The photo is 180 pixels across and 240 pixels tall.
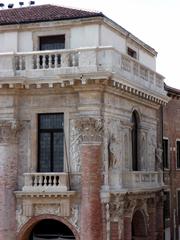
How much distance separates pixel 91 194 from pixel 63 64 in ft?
18.8

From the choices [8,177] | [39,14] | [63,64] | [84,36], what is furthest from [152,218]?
[39,14]

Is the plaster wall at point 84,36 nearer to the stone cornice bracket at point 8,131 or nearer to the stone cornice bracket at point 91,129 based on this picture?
the stone cornice bracket at point 91,129

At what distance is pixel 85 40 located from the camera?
90.2 feet

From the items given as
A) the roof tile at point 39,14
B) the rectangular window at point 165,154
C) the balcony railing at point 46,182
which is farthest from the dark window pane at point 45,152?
the rectangular window at point 165,154

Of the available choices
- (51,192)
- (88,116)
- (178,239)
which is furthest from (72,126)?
(178,239)

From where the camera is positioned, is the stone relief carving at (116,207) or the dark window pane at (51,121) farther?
the dark window pane at (51,121)

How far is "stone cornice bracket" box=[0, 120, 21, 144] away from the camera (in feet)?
87.7

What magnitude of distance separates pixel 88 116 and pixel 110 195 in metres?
3.46

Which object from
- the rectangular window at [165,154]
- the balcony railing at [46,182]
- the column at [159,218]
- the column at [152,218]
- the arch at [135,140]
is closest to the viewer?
the balcony railing at [46,182]

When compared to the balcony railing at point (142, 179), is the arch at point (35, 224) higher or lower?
lower

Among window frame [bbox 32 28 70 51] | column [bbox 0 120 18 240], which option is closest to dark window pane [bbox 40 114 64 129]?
column [bbox 0 120 18 240]

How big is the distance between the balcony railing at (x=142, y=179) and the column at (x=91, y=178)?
7.25 feet

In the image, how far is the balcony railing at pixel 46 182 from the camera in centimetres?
2588

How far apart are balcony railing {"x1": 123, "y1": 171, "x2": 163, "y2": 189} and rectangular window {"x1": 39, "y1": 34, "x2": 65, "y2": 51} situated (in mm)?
6713
